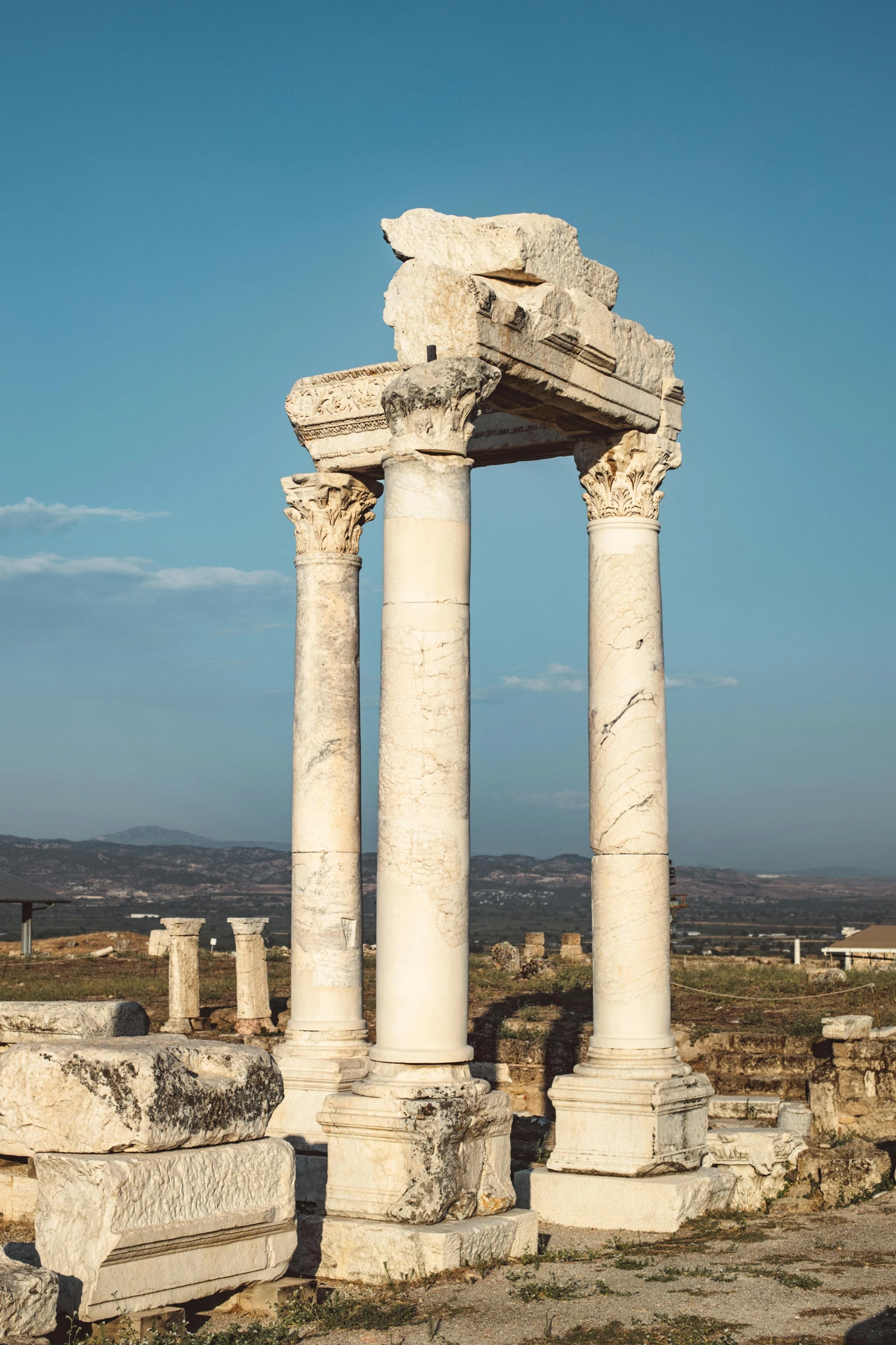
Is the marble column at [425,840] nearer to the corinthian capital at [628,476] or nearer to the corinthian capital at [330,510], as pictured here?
the corinthian capital at [628,476]

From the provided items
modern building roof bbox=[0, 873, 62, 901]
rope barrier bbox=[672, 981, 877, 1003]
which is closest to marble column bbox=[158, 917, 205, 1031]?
rope barrier bbox=[672, 981, 877, 1003]

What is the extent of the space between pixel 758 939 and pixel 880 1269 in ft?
212

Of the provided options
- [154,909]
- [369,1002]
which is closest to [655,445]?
[369,1002]

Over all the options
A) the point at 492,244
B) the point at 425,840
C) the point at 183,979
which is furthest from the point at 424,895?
the point at 183,979

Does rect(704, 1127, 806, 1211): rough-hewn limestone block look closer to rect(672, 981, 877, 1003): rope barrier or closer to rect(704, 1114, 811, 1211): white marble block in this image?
rect(704, 1114, 811, 1211): white marble block

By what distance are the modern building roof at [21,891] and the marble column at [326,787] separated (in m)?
26.4

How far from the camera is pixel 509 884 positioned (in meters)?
171

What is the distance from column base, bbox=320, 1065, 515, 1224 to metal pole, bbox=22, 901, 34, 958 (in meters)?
32.0

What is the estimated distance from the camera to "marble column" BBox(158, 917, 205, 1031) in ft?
86.3

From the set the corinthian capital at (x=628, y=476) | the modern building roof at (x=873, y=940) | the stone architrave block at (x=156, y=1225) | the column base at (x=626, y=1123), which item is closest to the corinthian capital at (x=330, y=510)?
the corinthian capital at (x=628, y=476)

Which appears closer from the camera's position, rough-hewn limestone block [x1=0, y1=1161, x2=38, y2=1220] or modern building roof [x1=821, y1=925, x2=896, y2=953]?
rough-hewn limestone block [x1=0, y1=1161, x2=38, y2=1220]

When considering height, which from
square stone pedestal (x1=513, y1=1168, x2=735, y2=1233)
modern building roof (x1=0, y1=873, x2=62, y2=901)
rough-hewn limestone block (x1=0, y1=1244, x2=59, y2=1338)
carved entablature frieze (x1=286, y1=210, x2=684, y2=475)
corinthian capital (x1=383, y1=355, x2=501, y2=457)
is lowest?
square stone pedestal (x1=513, y1=1168, x2=735, y2=1233)

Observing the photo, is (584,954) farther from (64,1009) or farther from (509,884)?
(509,884)

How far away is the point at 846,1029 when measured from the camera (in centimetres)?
1802
